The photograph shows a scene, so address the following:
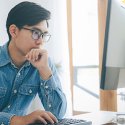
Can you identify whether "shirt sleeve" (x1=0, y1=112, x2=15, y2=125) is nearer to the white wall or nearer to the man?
the man

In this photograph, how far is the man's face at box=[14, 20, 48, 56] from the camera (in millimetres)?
1263

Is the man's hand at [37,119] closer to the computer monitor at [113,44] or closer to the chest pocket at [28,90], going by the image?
the computer monitor at [113,44]

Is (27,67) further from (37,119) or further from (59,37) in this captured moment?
(59,37)

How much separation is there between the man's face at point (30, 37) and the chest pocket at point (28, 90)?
0.52 feet

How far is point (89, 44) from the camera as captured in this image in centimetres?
270

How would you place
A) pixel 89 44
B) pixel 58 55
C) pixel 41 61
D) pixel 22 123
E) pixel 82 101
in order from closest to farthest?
pixel 22 123, pixel 41 61, pixel 58 55, pixel 89 44, pixel 82 101

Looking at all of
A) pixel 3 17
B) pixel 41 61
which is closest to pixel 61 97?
pixel 41 61

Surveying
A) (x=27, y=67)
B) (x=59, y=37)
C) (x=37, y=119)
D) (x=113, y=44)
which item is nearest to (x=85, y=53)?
(x=59, y=37)

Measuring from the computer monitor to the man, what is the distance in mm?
338

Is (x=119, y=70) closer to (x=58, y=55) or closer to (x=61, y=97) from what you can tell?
(x=61, y=97)

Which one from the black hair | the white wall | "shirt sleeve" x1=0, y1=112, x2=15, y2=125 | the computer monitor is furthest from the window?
"shirt sleeve" x1=0, y1=112, x2=15, y2=125

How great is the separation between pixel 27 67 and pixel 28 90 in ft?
0.36

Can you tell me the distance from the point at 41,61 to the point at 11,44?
0.22m

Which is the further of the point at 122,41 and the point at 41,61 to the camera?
the point at 41,61
